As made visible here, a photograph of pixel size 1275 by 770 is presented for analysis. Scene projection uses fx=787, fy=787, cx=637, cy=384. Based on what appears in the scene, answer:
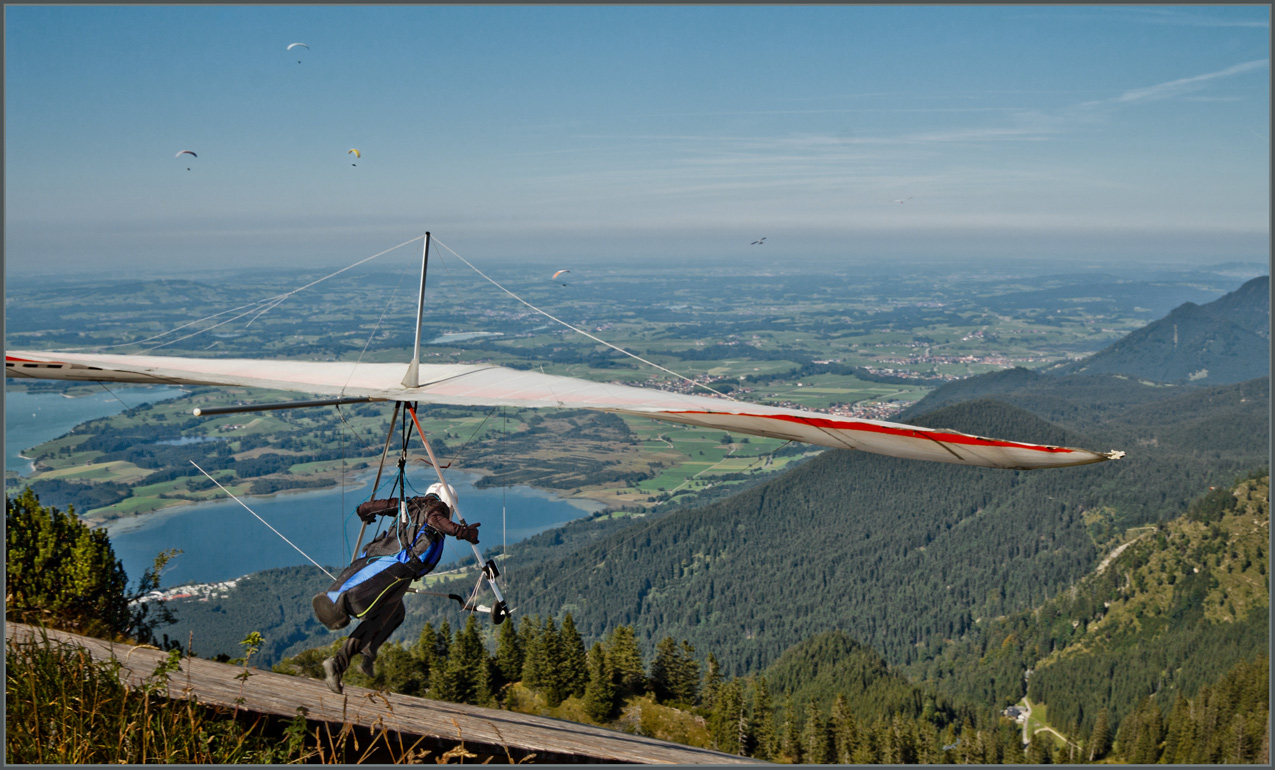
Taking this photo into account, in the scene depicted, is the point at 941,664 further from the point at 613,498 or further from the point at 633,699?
the point at 633,699

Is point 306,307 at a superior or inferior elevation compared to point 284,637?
superior

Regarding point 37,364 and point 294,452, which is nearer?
point 37,364

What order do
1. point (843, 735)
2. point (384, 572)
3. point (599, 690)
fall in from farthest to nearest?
point (843, 735) → point (599, 690) → point (384, 572)

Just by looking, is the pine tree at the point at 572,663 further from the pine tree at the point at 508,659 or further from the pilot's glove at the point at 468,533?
the pilot's glove at the point at 468,533

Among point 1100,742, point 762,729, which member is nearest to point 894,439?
point 762,729

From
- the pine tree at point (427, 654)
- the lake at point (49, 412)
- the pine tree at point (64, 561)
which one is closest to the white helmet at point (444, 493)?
the pine tree at point (64, 561)

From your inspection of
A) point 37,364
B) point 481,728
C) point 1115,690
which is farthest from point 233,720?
point 1115,690

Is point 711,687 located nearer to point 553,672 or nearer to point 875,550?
point 553,672
